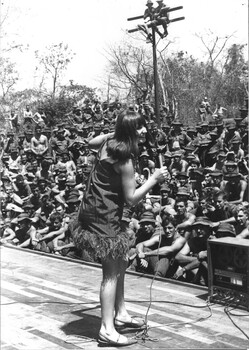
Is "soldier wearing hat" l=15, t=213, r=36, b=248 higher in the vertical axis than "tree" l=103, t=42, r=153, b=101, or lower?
lower

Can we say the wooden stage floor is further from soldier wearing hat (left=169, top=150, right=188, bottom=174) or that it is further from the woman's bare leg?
soldier wearing hat (left=169, top=150, right=188, bottom=174)

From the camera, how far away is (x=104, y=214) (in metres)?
3.49

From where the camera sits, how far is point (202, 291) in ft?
16.0

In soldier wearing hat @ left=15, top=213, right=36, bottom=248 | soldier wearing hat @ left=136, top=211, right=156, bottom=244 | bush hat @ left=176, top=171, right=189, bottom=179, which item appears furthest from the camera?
soldier wearing hat @ left=15, top=213, right=36, bottom=248

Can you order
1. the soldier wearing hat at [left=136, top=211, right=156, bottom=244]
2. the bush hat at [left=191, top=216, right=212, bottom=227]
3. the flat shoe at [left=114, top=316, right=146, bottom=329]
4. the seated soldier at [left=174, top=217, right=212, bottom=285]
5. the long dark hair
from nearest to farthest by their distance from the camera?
the long dark hair → the flat shoe at [left=114, top=316, right=146, bottom=329] → the seated soldier at [left=174, top=217, right=212, bottom=285] → the bush hat at [left=191, top=216, right=212, bottom=227] → the soldier wearing hat at [left=136, top=211, right=156, bottom=244]

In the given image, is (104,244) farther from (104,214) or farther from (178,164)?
(178,164)

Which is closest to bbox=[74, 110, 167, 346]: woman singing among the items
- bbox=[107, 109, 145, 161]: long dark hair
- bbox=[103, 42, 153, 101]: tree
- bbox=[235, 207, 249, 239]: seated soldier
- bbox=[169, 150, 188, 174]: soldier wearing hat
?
bbox=[107, 109, 145, 161]: long dark hair

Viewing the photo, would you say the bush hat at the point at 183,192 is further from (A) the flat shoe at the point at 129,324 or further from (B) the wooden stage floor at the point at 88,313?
(A) the flat shoe at the point at 129,324

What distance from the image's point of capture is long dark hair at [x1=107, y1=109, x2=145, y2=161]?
340 cm

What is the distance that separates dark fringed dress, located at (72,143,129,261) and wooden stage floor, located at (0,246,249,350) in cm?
70

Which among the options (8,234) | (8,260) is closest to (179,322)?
(8,260)

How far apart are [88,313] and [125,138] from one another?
1699 mm

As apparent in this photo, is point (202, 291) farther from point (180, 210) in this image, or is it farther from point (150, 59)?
point (150, 59)

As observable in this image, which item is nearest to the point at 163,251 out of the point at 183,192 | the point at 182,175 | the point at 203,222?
the point at 203,222
